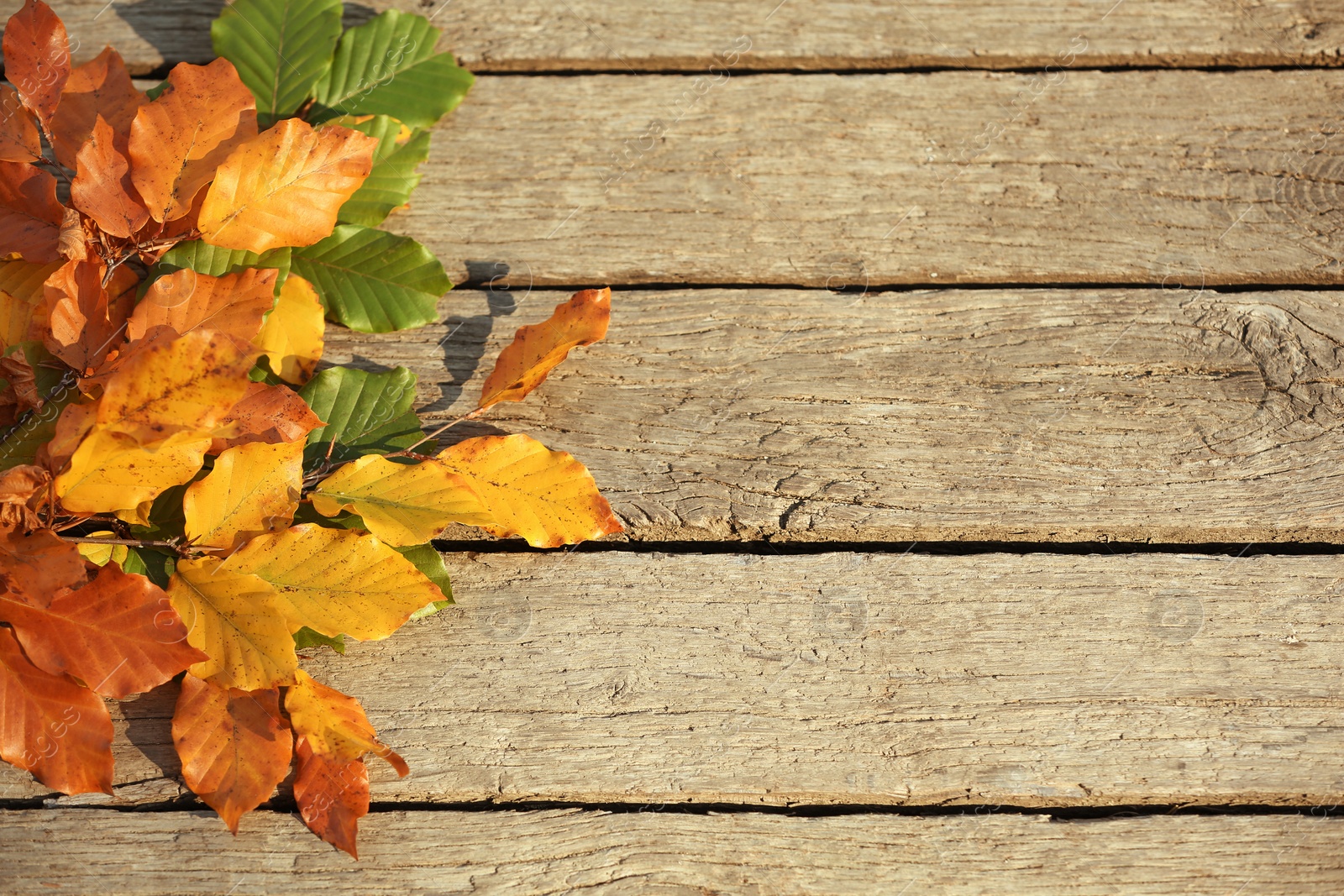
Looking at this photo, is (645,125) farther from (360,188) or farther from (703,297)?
(360,188)

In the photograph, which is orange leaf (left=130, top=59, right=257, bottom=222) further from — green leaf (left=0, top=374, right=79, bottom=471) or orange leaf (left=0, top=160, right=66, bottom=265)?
green leaf (left=0, top=374, right=79, bottom=471)

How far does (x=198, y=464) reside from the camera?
3.06ft

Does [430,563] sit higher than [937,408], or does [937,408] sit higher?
[937,408]

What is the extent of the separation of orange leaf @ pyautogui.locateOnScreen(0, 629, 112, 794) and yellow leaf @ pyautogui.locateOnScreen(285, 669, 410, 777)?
19 cm

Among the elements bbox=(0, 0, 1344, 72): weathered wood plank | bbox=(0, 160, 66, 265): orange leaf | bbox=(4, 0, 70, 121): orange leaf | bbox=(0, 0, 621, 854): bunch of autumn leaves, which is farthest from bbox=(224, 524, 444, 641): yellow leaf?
bbox=(0, 0, 1344, 72): weathered wood plank

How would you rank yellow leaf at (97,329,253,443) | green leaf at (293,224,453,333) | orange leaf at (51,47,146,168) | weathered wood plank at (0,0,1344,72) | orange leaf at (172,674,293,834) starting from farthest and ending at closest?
weathered wood plank at (0,0,1344,72) → green leaf at (293,224,453,333) → orange leaf at (51,47,146,168) → orange leaf at (172,674,293,834) → yellow leaf at (97,329,253,443)

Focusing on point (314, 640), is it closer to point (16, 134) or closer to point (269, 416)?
point (269, 416)

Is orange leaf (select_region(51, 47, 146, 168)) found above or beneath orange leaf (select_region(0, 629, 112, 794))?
above

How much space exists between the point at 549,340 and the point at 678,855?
0.65 metres

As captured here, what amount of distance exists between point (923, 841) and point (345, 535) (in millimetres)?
773

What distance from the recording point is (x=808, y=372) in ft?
3.99

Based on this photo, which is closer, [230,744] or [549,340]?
[230,744]

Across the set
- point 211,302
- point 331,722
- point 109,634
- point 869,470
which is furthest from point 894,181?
point 109,634

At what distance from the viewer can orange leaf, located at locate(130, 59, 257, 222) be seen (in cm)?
102
